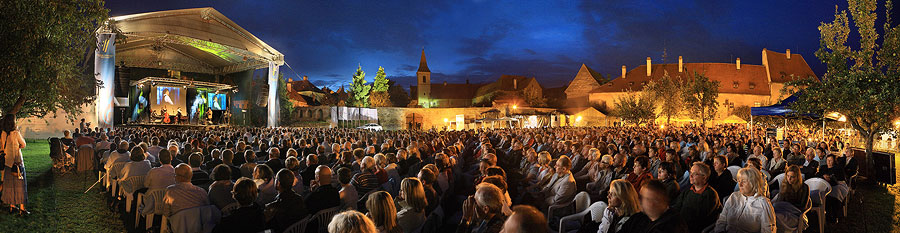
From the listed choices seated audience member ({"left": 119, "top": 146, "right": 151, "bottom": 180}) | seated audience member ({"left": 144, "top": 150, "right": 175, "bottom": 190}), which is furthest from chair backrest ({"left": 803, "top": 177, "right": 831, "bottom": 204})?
seated audience member ({"left": 119, "top": 146, "right": 151, "bottom": 180})

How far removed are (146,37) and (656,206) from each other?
27307 mm

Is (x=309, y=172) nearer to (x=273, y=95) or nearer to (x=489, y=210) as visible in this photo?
(x=489, y=210)

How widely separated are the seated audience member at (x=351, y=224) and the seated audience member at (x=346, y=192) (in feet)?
8.17

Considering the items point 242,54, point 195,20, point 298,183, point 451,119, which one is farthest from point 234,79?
point 298,183

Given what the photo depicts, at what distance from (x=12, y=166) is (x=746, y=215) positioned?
31.6 feet

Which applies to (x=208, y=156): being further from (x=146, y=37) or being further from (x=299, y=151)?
(x=146, y=37)

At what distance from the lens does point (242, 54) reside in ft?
93.0

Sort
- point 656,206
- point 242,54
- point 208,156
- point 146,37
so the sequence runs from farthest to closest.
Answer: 1. point 242,54
2. point 146,37
3. point 208,156
4. point 656,206

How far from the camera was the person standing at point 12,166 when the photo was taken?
689 cm

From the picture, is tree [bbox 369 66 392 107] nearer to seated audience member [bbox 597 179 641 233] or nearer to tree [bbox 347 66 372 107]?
tree [bbox 347 66 372 107]

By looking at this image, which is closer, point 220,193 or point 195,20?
point 220,193

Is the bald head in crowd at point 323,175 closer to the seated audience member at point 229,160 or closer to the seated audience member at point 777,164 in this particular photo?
the seated audience member at point 229,160

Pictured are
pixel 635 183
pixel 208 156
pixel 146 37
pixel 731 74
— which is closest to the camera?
pixel 635 183

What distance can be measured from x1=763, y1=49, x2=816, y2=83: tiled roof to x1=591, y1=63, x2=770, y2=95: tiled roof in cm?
98
